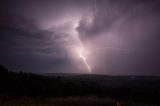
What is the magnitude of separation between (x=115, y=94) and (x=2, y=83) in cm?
1559

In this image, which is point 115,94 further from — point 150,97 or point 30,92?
point 30,92

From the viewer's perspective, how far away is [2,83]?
29.0m

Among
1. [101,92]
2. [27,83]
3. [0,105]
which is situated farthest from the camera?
[101,92]

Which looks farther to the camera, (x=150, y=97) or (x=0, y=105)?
(x=150, y=97)

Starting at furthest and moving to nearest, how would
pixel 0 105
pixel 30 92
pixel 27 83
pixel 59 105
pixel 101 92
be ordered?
pixel 101 92, pixel 27 83, pixel 30 92, pixel 59 105, pixel 0 105

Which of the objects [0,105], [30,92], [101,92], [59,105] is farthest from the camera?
[101,92]

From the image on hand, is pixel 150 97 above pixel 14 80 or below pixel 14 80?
below

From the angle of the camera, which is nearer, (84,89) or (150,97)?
(150,97)

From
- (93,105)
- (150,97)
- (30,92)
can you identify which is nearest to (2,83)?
(30,92)

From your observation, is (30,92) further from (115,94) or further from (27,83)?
(115,94)

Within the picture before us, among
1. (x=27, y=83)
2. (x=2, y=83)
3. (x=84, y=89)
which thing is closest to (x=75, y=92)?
(x=84, y=89)

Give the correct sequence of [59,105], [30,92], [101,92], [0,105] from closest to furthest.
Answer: [0,105] → [59,105] → [30,92] → [101,92]

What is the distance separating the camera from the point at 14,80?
30.7 m

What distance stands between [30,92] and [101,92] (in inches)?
411
